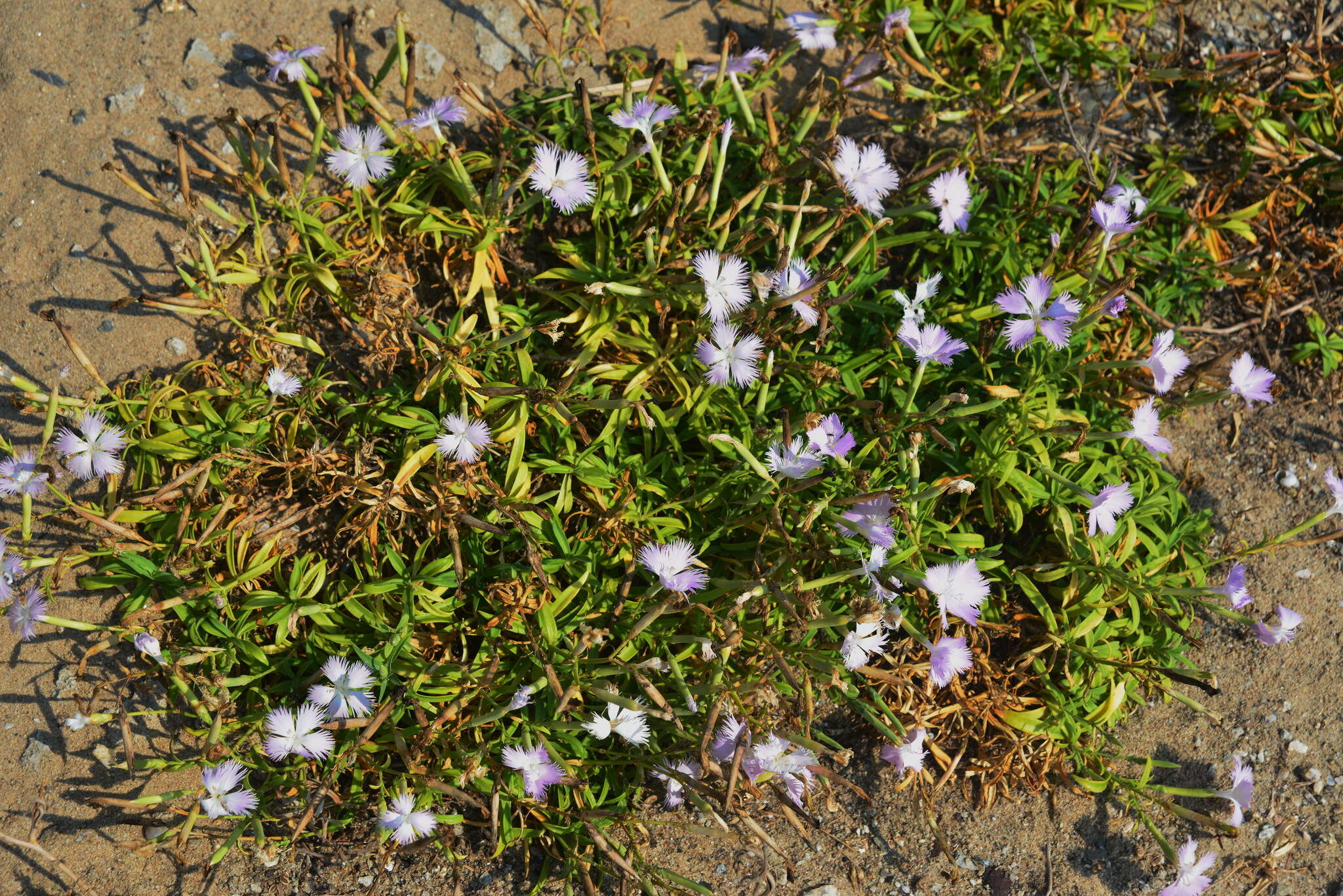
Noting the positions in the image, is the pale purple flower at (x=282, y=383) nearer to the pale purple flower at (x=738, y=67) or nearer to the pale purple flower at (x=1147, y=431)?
the pale purple flower at (x=738, y=67)

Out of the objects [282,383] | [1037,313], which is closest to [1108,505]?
[1037,313]

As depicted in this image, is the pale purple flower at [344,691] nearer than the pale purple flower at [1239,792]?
Yes

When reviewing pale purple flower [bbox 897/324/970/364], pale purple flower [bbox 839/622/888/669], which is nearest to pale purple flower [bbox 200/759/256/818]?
pale purple flower [bbox 839/622/888/669]

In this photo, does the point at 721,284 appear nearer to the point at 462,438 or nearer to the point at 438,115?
the point at 462,438

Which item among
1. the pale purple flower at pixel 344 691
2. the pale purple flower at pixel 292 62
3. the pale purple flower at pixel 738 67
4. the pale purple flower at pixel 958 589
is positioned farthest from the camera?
the pale purple flower at pixel 738 67

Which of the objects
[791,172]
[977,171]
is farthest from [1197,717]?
[791,172]

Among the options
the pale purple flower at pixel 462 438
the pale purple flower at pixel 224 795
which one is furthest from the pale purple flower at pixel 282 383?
the pale purple flower at pixel 224 795

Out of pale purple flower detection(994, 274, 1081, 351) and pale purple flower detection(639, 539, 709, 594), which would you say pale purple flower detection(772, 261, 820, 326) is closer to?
pale purple flower detection(994, 274, 1081, 351)
